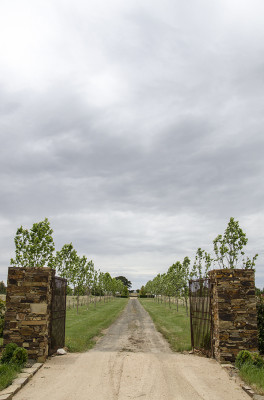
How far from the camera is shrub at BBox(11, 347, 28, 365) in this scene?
391 inches

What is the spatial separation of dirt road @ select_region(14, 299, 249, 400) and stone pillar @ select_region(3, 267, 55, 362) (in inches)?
33.6

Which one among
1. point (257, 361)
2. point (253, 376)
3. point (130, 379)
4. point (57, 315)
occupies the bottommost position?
point (130, 379)

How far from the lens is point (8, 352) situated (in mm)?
10141

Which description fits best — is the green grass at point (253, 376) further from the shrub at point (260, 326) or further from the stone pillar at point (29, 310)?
the stone pillar at point (29, 310)

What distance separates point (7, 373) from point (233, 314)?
294 inches

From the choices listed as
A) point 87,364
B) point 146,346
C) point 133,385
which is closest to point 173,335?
point 146,346

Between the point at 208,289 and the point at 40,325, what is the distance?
6212 mm

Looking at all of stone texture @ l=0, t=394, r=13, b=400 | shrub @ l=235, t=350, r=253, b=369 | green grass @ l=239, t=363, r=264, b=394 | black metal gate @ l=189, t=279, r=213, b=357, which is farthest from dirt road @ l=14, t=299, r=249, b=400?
black metal gate @ l=189, t=279, r=213, b=357

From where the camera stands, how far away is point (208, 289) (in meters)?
12.2

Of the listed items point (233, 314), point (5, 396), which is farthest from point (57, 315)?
point (233, 314)

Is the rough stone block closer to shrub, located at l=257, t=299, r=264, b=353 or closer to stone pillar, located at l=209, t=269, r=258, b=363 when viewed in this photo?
stone pillar, located at l=209, t=269, r=258, b=363

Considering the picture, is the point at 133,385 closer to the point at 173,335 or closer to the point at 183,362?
the point at 183,362

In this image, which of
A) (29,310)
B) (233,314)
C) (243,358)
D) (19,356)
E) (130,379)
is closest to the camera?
(130,379)

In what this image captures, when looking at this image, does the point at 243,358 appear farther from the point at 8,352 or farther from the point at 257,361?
the point at 8,352
